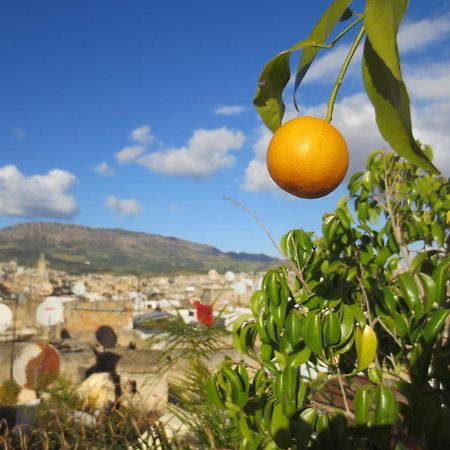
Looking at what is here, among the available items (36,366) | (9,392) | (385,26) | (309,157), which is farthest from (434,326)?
(9,392)

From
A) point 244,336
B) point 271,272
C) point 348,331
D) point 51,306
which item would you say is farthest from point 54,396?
point 51,306

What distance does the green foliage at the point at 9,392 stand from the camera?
10.2 metres


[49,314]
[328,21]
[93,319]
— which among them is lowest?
[93,319]

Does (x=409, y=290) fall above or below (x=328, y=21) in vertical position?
below

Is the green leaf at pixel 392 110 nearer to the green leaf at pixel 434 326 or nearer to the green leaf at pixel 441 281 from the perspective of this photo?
the green leaf at pixel 434 326

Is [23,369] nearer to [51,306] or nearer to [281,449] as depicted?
[51,306]

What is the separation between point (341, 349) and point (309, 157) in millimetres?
1218

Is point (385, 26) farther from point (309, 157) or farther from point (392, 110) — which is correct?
point (309, 157)

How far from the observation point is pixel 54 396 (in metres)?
5.33

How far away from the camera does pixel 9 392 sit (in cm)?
1034

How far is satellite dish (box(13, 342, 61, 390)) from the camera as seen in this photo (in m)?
9.77

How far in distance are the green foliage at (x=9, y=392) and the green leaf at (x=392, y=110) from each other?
446 inches

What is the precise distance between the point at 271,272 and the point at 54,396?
4.31 metres

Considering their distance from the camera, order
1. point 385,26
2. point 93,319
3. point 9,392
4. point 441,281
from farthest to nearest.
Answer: point 93,319
point 9,392
point 441,281
point 385,26
